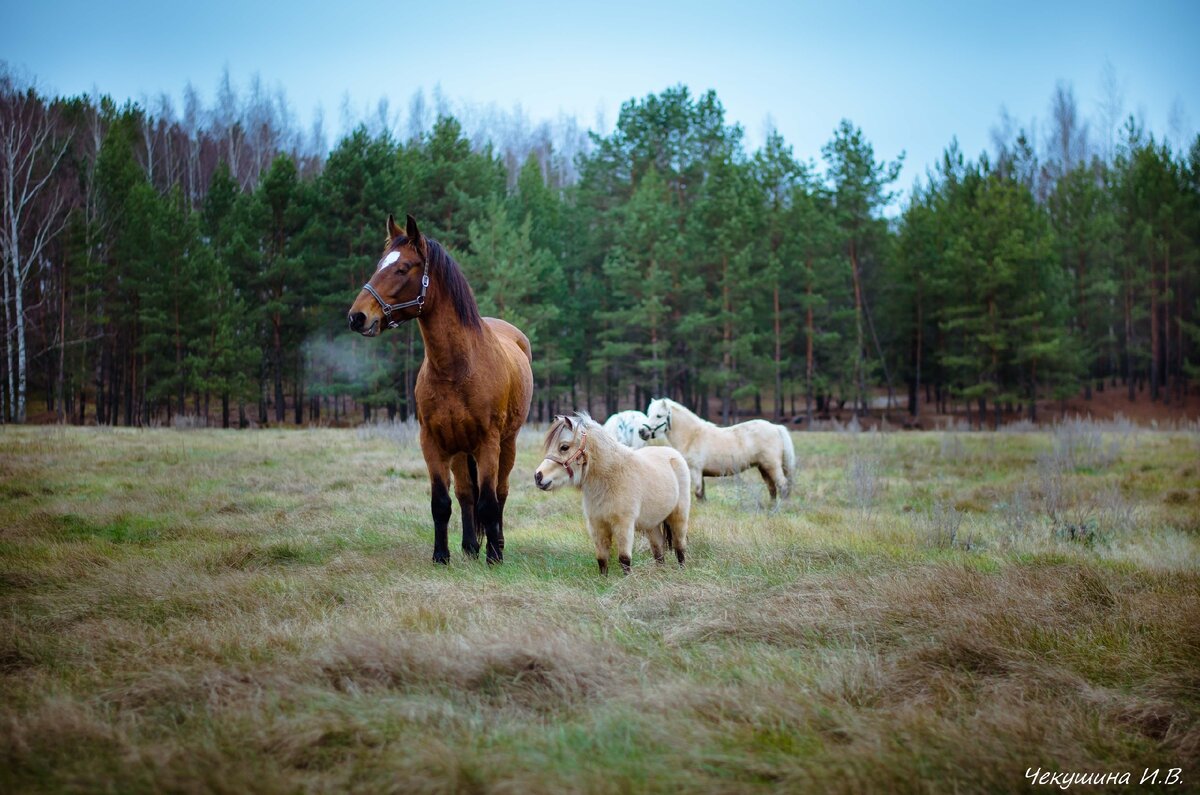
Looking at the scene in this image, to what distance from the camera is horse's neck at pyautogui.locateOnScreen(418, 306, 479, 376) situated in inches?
236

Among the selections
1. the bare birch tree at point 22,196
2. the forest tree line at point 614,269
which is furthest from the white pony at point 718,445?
the bare birch tree at point 22,196

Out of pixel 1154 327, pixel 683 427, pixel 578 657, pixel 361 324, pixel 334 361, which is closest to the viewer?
pixel 578 657

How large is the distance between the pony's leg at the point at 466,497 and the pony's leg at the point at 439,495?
0.69 feet

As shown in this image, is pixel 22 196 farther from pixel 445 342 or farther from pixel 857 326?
pixel 857 326

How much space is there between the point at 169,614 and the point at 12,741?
1.92 metres

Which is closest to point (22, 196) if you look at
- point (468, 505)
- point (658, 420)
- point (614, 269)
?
point (614, 269)

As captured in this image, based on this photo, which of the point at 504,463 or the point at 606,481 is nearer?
the point at 606,481

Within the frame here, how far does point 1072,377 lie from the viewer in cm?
3272

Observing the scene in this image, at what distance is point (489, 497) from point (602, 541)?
1098 mm

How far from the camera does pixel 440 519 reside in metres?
6.05

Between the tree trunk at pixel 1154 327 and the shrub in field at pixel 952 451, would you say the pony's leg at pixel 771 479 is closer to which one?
the shrub in field at pixel 952 451

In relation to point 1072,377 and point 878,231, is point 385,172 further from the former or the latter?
point 1072,377

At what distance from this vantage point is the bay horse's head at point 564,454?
5410 millimetres

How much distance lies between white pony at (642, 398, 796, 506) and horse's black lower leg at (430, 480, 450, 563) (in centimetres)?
477
